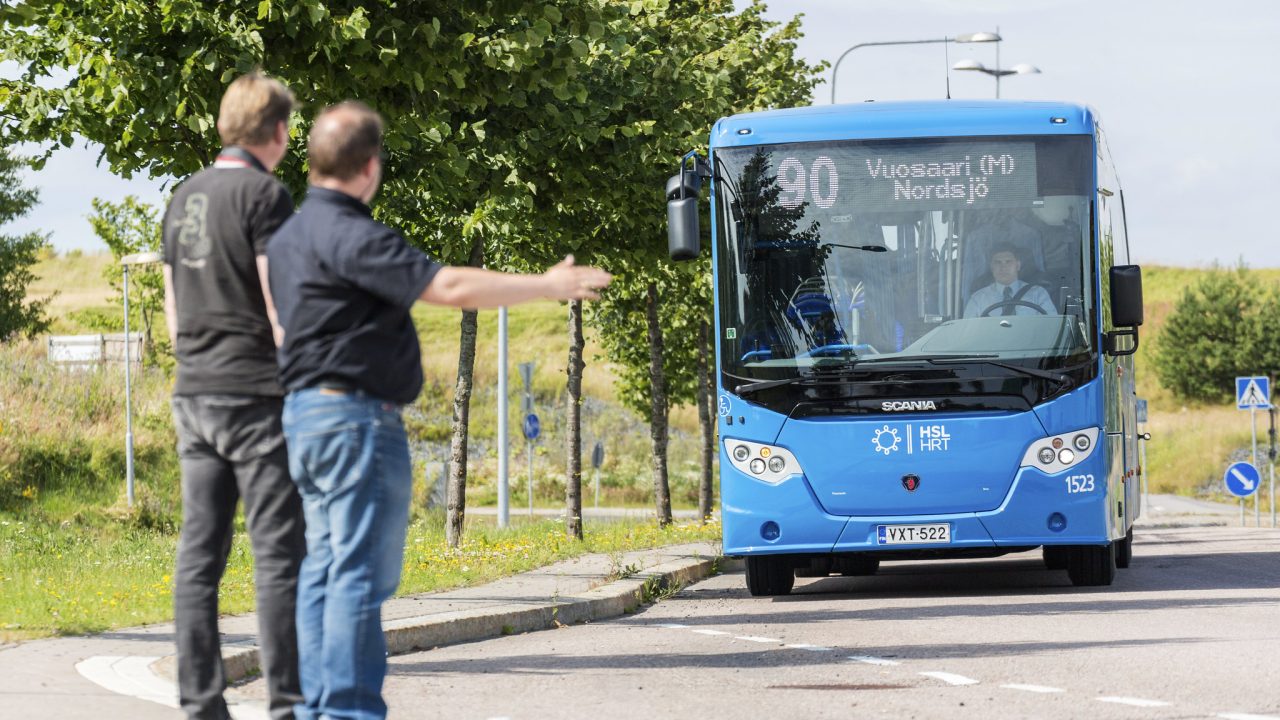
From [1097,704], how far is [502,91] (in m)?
5.83

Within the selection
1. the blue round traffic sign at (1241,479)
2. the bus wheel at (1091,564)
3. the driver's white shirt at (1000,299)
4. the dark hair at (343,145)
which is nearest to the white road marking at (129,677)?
the dark hair at (343,145)

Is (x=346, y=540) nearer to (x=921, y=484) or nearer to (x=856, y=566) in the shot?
(x=921, y=484)

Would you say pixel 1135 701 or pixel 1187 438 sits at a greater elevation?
pixel 1135 701

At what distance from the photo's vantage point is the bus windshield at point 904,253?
11.8 m

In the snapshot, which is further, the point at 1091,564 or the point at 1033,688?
the point at 1091,564

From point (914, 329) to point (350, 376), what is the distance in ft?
24.6

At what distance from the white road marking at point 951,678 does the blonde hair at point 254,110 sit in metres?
4.10

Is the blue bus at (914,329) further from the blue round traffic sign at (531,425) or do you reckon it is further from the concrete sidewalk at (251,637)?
the blue round traffic sign at (531,425)

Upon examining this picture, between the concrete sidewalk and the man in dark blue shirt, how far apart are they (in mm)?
1775

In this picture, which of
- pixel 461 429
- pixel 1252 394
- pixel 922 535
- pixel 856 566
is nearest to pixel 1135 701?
pixel 922 535

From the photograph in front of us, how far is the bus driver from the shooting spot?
11805 mm

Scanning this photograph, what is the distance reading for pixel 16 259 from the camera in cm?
4862

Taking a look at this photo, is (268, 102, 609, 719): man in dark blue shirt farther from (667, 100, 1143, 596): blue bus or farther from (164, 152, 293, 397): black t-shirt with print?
(667, 100, 1143, 596): blue bus

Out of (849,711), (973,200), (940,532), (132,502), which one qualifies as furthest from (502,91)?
(132,502)
